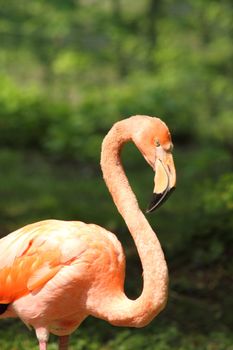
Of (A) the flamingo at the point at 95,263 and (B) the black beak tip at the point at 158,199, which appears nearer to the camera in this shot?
(B) the black beak tip at the point at 158,199

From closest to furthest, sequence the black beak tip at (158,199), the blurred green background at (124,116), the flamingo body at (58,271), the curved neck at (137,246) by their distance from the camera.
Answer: the black beak tip at (158,199), the curved neck at (137,246), the flamingo body at (58,271), the blurred green background at (124,116)

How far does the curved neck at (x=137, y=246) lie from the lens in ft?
13.7

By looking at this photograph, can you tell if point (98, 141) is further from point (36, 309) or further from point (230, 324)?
point (36, 309)

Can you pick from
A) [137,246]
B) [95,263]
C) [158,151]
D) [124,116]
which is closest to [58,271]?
[95,263]

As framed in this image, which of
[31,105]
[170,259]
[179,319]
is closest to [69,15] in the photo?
[31,105]

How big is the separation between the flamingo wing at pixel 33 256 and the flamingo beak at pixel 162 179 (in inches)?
20.6

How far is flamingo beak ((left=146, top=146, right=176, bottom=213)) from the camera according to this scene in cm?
408

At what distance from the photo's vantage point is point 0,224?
8703mm

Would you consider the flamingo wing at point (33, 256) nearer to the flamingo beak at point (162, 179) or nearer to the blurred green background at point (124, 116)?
the flamingo beak at point (162, 179)

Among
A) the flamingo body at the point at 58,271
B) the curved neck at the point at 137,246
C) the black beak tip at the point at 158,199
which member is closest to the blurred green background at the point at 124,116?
the flamingo body at the point at 58,271

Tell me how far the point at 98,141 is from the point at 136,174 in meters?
1.13

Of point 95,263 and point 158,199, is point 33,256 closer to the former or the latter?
point 95,263

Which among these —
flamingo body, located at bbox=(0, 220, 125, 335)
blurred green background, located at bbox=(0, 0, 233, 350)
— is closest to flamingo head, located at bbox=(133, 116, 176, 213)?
flamingo body, located at bbox=(0, 220, 125, 335)

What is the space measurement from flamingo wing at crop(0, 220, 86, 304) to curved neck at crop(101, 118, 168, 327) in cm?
32
